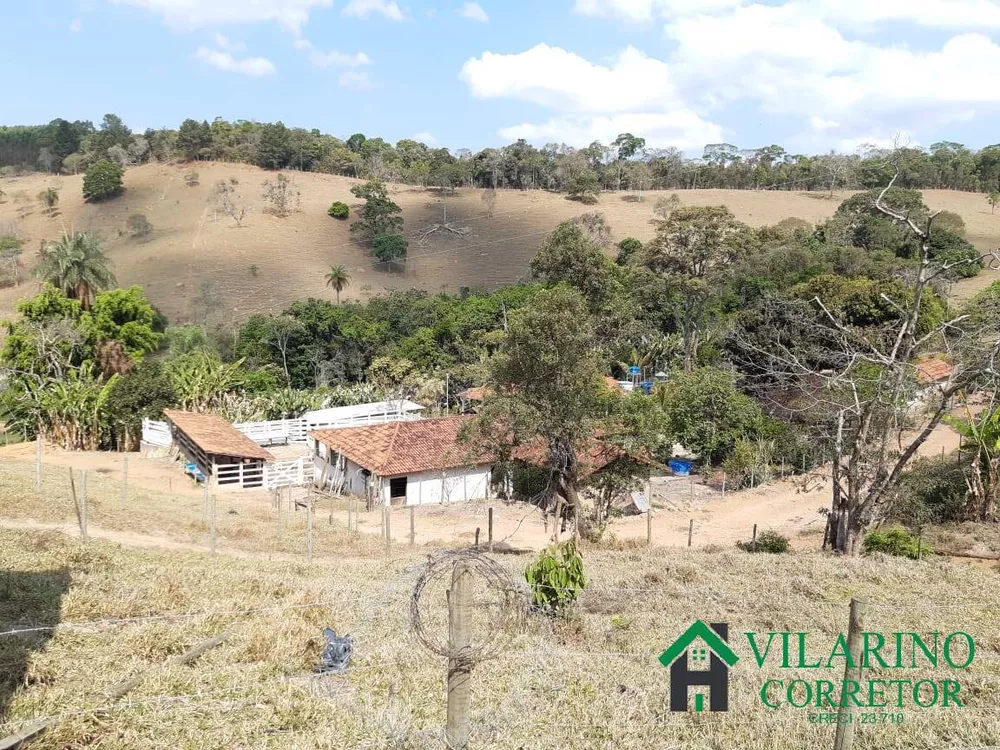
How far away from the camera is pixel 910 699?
717cm

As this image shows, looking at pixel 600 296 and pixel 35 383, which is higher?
pixel 600 296

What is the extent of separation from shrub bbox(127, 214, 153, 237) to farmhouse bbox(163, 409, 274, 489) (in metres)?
57.9

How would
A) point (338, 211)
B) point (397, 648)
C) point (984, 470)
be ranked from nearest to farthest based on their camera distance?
point (397, 648) < point (984, 470) < point (338, 211)

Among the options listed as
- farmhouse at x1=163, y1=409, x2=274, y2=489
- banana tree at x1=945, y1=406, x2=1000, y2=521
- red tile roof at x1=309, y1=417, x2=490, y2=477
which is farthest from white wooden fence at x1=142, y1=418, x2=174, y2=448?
banana tree at x1=945, y1=406, x2=1000, y2=521

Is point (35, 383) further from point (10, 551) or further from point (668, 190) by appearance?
point (668, 190)

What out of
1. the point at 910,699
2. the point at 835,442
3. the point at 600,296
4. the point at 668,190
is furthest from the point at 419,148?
the point at 910,699

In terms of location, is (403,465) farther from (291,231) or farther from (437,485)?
(291,231)

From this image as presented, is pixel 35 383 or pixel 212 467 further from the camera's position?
pixel 35 383

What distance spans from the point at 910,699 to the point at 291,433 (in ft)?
102

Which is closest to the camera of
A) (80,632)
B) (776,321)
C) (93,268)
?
(80,632)

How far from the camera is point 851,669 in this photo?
5.50 metres

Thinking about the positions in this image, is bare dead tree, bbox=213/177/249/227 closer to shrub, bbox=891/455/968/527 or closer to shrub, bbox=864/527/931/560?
shrub, bbox=891/455/968/527

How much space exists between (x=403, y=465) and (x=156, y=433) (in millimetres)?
12912

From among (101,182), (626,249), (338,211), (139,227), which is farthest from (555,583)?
(101,182)
